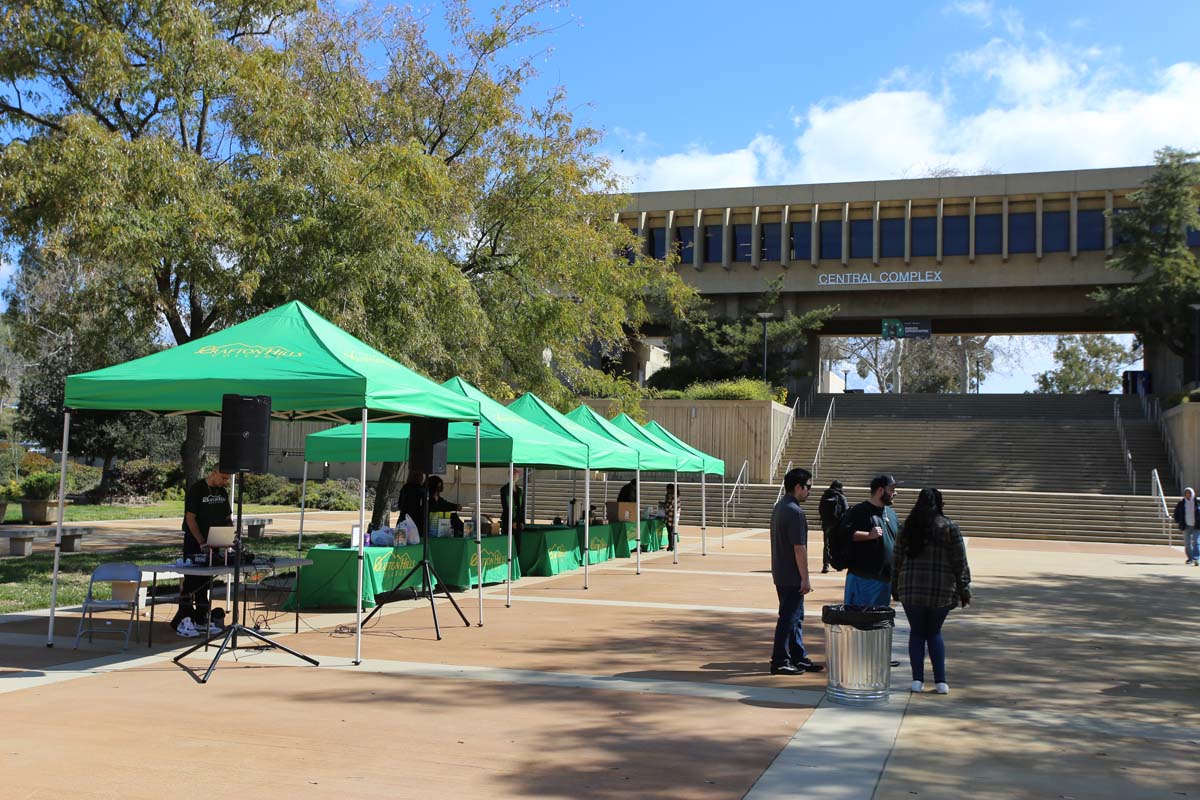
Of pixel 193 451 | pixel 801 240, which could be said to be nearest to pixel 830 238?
pixel 801 240

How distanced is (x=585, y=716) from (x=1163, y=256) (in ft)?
146

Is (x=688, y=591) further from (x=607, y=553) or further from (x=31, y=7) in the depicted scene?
(x=31, y=7)

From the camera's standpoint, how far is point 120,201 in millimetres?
14938

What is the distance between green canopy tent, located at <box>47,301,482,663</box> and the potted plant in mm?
19346

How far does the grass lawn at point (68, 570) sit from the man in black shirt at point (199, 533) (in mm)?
698

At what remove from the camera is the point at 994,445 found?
139 feet

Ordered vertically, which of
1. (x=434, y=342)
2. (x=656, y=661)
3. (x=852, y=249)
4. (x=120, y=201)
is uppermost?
(x=852, y=249)

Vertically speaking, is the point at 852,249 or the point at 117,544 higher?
the point at 852,249

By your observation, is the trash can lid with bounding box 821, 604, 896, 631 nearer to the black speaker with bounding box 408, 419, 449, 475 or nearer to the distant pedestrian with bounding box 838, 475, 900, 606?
the distant pedestrian with bounding box 838, 475, 900, 606

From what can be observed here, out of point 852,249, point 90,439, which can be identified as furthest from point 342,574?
point 852,249

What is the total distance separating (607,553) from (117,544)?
1039 cm

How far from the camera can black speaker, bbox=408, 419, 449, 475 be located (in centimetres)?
1330

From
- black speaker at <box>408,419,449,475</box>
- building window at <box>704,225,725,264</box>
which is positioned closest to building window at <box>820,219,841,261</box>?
building window at <box>704,225,725,264</box>

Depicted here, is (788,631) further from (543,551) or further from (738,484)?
(738,484)
